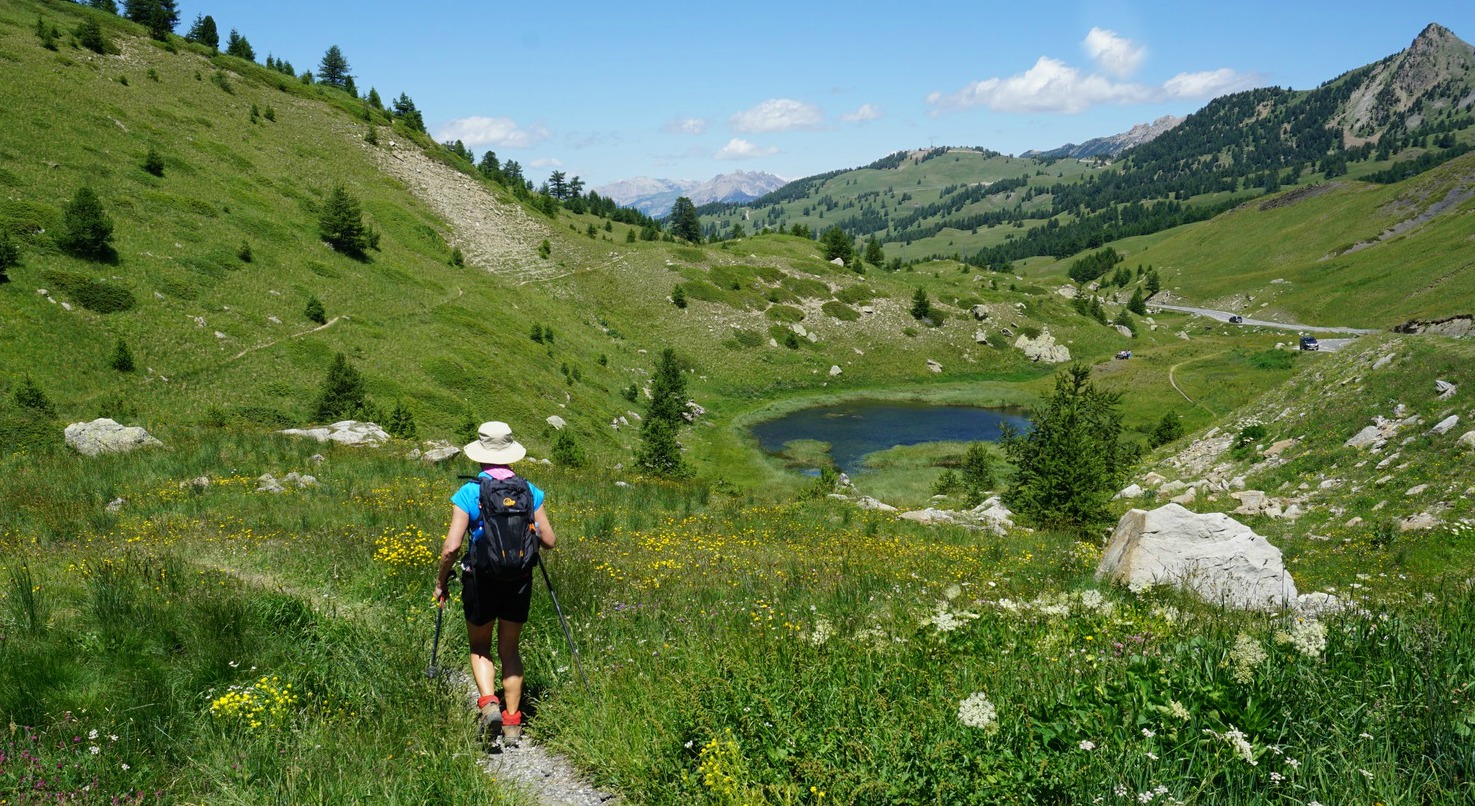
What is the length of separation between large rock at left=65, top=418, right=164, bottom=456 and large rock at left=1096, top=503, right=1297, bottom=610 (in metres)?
28.7

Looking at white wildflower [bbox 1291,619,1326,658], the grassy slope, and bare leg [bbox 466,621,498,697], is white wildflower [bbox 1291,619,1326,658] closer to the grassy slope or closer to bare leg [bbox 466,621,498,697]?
bare leg [bbox 466,621,498,697]

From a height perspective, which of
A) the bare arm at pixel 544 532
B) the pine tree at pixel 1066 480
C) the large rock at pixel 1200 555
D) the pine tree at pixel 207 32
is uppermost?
the pine tree at pixel 207 32

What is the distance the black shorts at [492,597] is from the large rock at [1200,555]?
31.9 ft

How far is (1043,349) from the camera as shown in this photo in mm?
96188

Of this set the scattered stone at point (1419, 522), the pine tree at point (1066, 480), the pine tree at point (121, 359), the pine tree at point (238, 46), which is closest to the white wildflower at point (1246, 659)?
the scattered stone at point (1419, 522)

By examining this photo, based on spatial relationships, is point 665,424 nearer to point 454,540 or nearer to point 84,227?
point 454,540

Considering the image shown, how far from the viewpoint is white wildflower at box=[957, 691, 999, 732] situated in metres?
4.26

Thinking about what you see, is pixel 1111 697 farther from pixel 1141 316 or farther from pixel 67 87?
pixel 1141 316

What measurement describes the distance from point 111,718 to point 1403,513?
25983 mm

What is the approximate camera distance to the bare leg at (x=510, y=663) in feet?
22.8

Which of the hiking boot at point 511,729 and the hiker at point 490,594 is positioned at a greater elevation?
the hiker at point 490,594

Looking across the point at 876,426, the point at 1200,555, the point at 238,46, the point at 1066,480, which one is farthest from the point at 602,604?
the point at 238,46

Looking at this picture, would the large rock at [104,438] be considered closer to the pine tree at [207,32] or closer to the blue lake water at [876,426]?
the blue lake water at [876,426]

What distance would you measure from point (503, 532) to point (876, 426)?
5961cm
